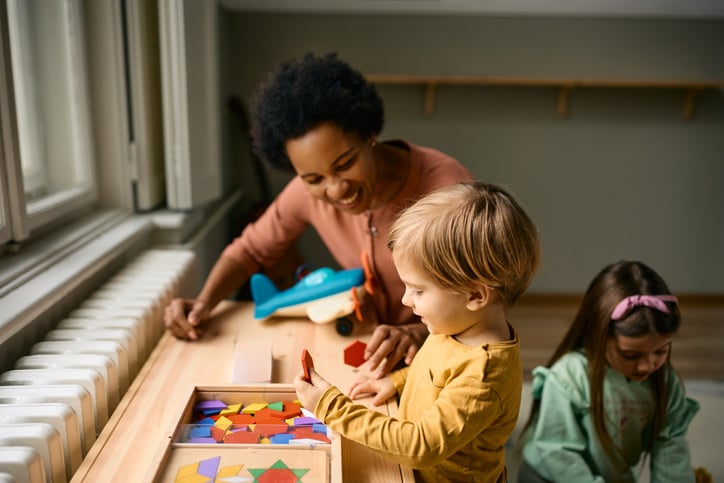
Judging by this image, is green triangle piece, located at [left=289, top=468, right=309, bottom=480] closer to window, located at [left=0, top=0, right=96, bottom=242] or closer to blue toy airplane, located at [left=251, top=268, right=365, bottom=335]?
blue toy airplane, located at [left=251, top=268, right=365, bottom=335]

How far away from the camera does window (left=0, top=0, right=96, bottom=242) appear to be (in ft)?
5.62

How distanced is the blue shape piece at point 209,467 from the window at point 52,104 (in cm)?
102

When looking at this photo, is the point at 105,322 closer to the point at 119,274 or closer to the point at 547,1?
the point at 119,274

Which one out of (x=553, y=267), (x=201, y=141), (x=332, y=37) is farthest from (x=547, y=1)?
(x=201, y=141)

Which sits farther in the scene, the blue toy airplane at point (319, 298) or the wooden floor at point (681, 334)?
the wooden floor at point (681, 334)

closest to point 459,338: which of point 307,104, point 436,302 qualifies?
point 436,302

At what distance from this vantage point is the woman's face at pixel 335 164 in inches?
49.4

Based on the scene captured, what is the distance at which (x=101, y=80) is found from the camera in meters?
1.93

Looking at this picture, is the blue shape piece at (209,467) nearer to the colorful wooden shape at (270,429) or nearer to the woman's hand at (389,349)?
the colorful wooden shape at (270,429)

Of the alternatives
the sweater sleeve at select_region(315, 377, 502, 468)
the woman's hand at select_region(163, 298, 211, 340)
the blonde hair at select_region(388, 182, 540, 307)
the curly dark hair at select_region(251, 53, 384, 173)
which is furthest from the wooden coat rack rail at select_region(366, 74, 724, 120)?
the sweater sleeve at select_region(315, 377, 502, 468)

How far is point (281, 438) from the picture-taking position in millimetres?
901

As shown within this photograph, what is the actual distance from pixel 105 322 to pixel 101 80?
98 cm

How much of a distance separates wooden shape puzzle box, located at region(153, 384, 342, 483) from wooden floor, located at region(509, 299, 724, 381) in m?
2.03

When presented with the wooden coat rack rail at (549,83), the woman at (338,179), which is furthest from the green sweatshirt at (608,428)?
the wooden coat rack rail at (549,83)
